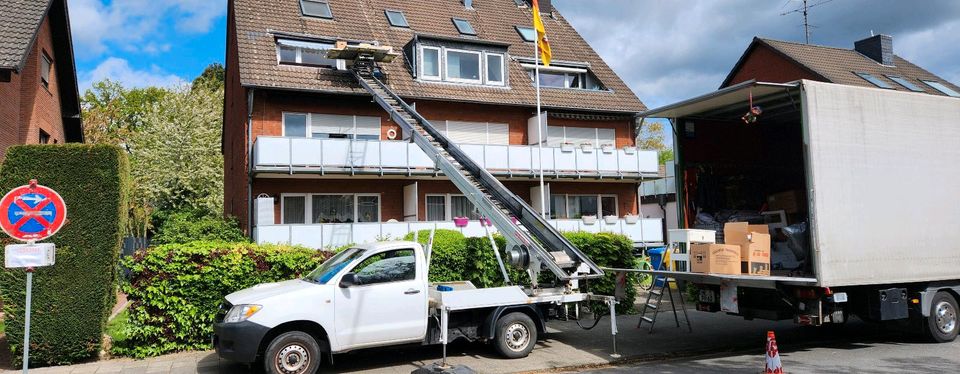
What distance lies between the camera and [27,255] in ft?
23.7

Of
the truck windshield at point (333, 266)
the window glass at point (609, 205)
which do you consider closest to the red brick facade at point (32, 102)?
the truck windshield at point (333, 266)

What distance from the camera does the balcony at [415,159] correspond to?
18.1m

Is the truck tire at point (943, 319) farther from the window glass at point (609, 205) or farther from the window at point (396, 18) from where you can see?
the window at point (396, 18)

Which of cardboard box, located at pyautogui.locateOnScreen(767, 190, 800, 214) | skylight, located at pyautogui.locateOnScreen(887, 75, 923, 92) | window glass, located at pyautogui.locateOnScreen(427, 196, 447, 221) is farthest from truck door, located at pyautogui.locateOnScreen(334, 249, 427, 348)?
skylight, located at pyautogui.locateOnScreen(887, 75, 923, 92)

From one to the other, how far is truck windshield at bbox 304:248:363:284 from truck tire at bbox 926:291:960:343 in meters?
8.33

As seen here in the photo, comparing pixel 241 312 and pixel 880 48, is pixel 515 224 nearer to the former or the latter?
pixel 241 312

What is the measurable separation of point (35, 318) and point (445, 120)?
46.2 ft

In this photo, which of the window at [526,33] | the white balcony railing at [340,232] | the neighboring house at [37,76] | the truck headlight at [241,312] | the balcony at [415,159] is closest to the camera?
the truck headlight at [241,312]

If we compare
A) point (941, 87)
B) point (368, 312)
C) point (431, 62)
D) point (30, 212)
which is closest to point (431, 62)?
point (431, 62)

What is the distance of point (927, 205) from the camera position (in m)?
9.48

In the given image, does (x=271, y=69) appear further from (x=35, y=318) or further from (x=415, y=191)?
(x=35, y=318)

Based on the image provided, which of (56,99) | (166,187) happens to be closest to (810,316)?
(56,99)

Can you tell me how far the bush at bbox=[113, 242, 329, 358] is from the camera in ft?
32.0

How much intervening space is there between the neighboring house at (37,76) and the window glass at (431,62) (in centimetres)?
1046
